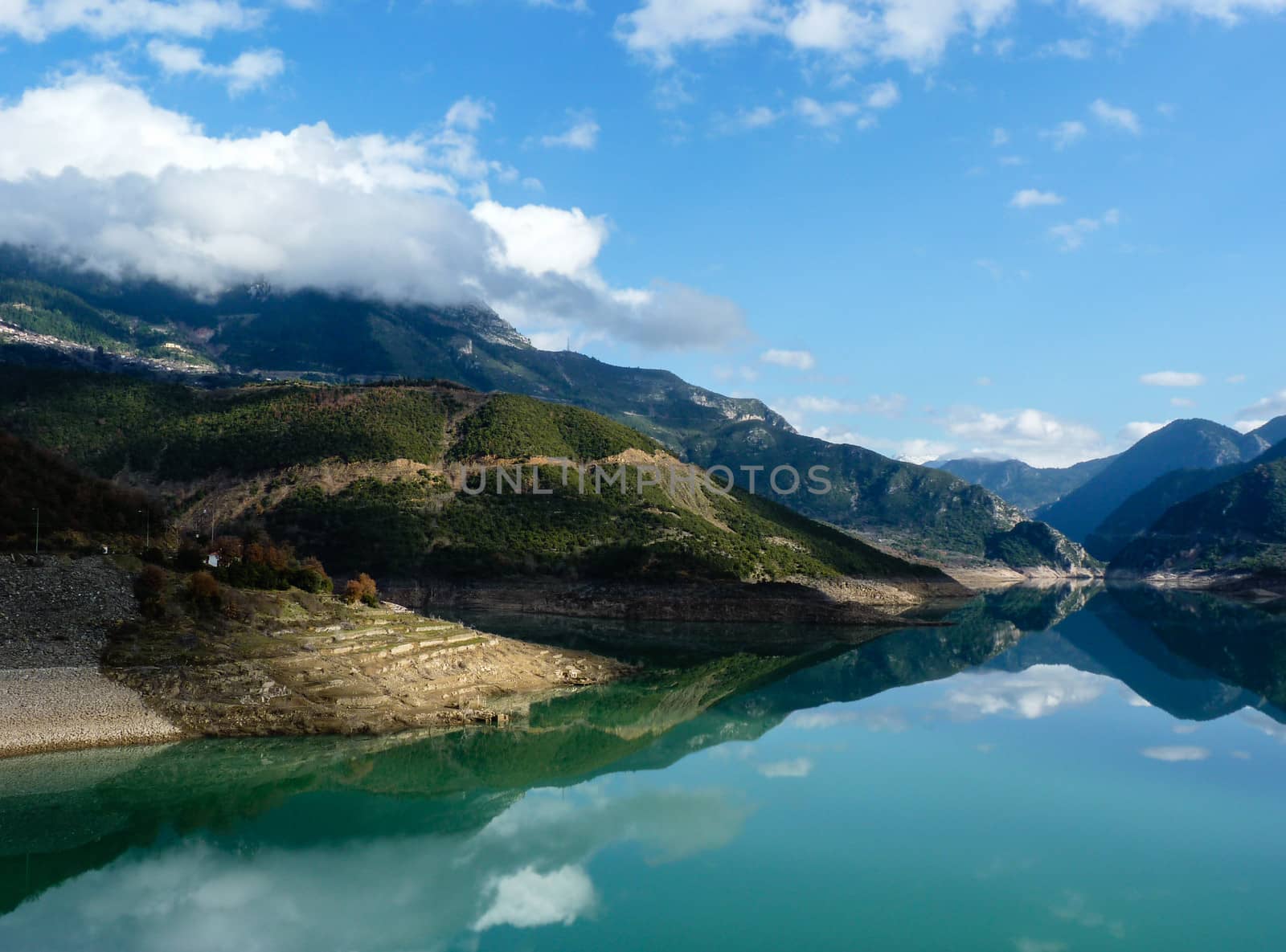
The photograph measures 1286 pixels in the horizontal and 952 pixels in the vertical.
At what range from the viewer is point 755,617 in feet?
290

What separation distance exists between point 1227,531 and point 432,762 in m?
196

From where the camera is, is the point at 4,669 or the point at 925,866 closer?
the point at 925,866

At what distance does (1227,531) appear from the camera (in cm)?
18038

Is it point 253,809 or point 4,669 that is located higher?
point 4,669

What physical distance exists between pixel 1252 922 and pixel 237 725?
33159 mm

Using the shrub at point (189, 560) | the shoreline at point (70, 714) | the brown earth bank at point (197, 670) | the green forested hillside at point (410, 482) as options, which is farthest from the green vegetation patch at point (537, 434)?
the shoreline at point (70, 714)

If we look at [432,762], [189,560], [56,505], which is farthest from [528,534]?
[432,762]

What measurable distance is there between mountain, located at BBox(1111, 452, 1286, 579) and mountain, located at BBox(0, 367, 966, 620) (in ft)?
294

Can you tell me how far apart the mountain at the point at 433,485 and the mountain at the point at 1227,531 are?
8958cm

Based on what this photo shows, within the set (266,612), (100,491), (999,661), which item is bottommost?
(999,661)

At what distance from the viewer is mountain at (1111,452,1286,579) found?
16850 centimetres

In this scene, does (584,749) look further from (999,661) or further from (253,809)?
(999,661)

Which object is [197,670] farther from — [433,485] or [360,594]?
[433,485]

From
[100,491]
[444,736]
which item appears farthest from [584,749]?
[100,491]
